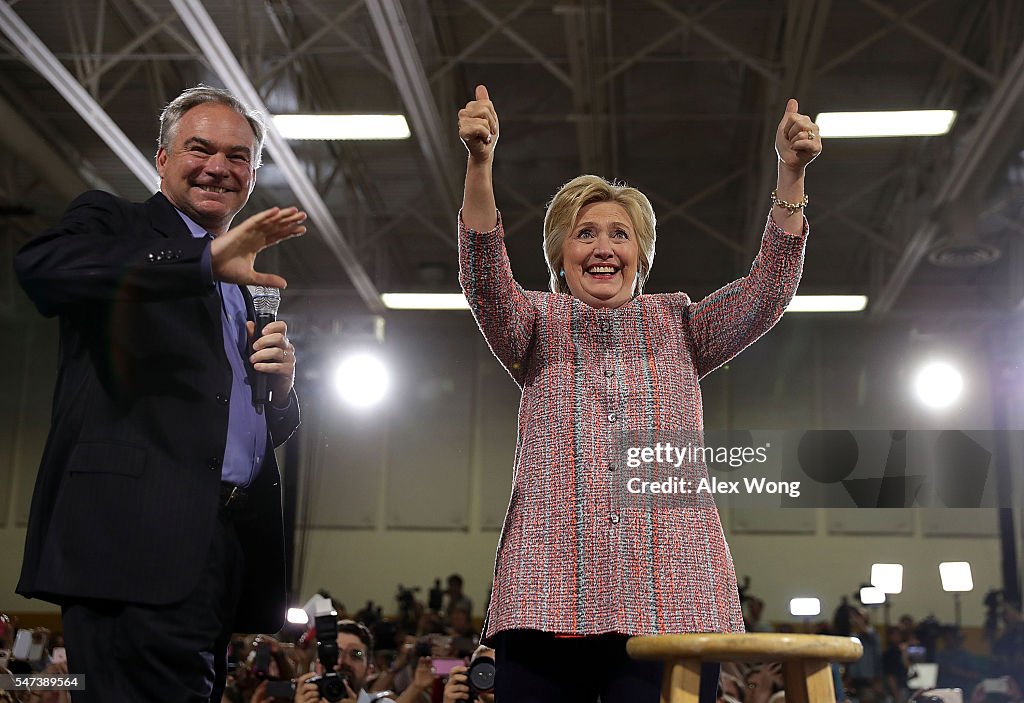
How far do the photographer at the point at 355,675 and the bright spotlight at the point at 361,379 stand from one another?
8.09 ft

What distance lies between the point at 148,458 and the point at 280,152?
490cm

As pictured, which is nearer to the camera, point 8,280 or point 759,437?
point 759,437

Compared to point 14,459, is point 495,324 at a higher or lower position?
lower

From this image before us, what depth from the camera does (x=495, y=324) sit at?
1.58 m

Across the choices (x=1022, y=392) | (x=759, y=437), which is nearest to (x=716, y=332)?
(x=759, y=437)

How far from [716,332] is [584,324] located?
0.62 ft

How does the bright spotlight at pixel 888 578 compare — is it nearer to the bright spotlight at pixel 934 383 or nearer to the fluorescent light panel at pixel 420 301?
the bright spotlight at pixel 934 383

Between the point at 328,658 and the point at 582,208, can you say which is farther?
the point at 328,658

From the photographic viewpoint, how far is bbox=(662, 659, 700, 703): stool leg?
129cm

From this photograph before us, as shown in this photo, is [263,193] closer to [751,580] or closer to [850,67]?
[850,67]

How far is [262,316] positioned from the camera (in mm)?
1587

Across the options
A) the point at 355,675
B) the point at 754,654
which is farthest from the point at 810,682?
the point at 355,675

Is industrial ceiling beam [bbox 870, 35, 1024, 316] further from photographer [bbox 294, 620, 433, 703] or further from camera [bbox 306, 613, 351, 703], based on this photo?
camera [bbox 306, 613, 351, 703]

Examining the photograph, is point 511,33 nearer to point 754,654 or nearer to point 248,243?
point 248,243
